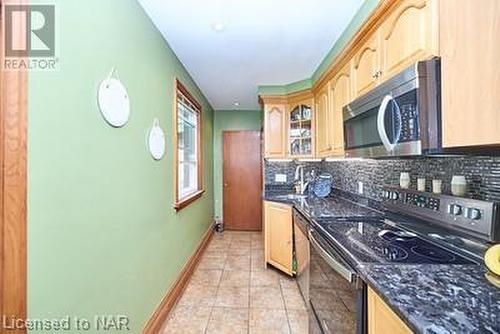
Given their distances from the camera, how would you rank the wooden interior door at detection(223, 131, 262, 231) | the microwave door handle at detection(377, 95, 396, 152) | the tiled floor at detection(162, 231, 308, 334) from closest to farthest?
the microwave door handle at detection(377, 95, 396, 152) → the tiled floor at detection(162, 231, 308, 334) → the wooden interior door at detection(223, 131, 262, 231)

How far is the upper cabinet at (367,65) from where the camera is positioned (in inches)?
71.8

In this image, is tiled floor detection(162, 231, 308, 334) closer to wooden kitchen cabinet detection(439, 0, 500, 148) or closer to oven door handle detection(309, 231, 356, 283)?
oven door handle detection(309, 231, 356, 283)

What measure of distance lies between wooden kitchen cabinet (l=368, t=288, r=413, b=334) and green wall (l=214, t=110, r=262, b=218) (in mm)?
4887

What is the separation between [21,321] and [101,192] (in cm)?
63

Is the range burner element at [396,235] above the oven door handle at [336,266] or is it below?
above

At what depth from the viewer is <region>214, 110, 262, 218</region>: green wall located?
5.85 metres

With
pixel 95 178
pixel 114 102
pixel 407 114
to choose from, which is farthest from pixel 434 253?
pixel 114 102

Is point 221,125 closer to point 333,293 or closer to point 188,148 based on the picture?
point 188,148

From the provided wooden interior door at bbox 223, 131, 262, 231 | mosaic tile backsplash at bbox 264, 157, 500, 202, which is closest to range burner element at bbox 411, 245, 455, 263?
mosaic tile backsplash at bbox 264, 157, 500, 202

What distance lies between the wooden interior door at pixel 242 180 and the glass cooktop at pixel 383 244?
12.8 ft

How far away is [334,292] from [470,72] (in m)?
1.13

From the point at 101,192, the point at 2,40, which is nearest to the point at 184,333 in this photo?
the point at 101,192

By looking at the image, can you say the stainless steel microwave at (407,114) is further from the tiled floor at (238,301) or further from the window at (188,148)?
the window at (188,148)

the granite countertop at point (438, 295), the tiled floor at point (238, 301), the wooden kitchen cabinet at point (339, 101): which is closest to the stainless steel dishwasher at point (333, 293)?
the granite countertop at point (438, 295)
